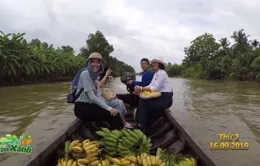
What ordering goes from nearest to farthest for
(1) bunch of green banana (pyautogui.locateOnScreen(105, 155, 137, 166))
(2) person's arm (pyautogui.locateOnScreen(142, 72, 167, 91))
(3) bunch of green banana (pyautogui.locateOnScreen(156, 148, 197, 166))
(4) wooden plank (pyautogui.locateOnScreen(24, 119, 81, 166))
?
(4) wooden plank (pyautogui.locateOnScreen(24, 119, 81, 166)), (1) bunch of green banana (pyautogui.locateOnScreen(105, 155, 137, 166)), (3) bunch of green banana (pyautogui.locateOnScreen(156, 148, 197, 166)), (2) person's arm (pyautogui.locateOnScreen(142, 72, 167, 91))

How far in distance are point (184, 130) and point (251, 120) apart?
4.82 metres

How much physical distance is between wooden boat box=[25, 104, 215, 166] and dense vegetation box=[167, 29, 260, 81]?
102ft

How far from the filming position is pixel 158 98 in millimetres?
4453

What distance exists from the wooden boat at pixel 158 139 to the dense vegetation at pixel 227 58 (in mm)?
31179

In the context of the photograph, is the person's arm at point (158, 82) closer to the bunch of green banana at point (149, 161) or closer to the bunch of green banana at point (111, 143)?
the bunch of green banana at point (111, 143)

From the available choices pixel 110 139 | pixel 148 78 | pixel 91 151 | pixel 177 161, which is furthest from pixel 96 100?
pixel 148 78

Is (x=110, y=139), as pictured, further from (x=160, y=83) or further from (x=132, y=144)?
(x=160, y=83)

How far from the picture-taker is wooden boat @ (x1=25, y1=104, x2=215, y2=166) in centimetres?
277

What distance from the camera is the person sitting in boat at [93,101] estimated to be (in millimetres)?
3709

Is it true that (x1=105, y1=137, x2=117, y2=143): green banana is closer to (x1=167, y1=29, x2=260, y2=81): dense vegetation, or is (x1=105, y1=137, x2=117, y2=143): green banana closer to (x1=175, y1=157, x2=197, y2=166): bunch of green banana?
(x1=175, y1=157, x2=197, y2=166): bunch of green banana

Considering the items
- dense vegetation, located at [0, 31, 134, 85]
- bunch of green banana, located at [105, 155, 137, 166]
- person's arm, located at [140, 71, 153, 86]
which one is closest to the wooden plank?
bunch of green banana, located at [105, 155, 137, 166]

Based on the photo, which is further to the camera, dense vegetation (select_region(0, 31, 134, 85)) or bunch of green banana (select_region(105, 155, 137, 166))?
dense vegetation (select_region(0, 31, 134, 85))

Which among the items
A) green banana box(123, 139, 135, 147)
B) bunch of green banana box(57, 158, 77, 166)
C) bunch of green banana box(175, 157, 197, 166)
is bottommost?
bunch of green banana box(175, 157, 197, 166)

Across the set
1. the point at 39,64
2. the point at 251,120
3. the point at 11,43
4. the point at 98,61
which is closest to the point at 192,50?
the point at 39,64
